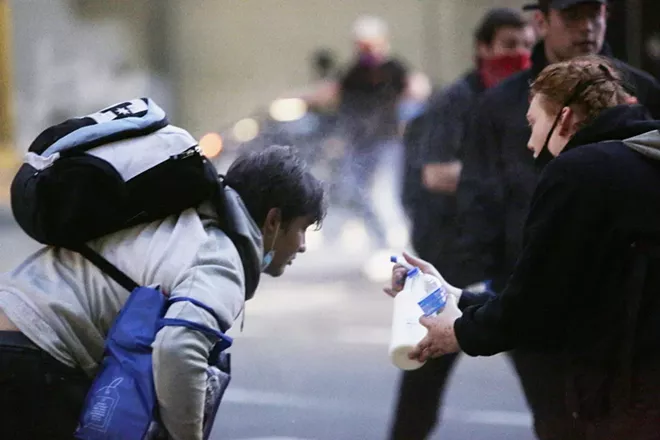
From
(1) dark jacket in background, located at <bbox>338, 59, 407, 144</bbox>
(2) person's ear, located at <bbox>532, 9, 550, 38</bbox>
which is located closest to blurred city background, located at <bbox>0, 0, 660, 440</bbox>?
(1) dark jacket in background, located at <bbox>338, 59, 407, 144</bbox>

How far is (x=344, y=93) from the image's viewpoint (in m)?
11.4

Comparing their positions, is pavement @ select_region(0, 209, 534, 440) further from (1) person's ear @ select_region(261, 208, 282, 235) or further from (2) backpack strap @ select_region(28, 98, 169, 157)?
(2) backpack strap @ select_region(28, 98, 169, 157)

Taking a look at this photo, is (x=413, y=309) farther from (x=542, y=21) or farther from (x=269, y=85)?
(x=269, y=85)

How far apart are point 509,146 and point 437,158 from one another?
1.06 meters

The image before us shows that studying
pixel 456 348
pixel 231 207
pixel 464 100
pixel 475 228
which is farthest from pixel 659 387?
pixel 464 100

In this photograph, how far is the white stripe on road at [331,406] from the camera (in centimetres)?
566

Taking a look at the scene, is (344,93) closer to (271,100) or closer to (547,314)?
(271,100)

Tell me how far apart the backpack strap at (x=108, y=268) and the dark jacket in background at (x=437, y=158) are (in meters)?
1.98

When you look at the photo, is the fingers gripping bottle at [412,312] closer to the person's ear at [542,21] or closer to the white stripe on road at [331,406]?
the person's ear at [542,21]

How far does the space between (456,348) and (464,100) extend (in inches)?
91.6

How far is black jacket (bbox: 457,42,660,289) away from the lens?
4.19 meters

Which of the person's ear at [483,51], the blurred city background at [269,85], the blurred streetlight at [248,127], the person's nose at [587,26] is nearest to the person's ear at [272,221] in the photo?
the person's nose at [587,26]

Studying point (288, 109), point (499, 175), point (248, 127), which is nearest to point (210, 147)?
point (499, 175)

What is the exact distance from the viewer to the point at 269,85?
15461mm
